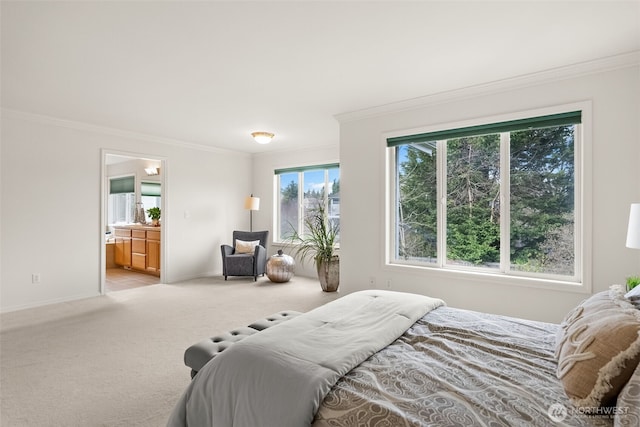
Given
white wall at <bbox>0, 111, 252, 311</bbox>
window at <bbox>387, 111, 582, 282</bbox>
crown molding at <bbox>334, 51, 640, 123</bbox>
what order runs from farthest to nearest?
white wall at <bbox>0, 111, 252, 311</bbox>
window at <bbox>387, 111, 582, 282</bbox>
crown molding at <bbox>334, 51, 640, 123</bbox>

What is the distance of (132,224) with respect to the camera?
→ 7730 millimetres

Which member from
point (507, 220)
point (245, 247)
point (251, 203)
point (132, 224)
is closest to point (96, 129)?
point (251, 203)

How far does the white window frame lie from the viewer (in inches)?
115

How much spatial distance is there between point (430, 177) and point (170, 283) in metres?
4.53

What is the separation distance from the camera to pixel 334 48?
256 centimetres

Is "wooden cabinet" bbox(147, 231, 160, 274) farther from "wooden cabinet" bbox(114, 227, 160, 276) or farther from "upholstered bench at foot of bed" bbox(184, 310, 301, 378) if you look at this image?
"upholstered bench at foot of bed" bbox(184, 310, 301, 378)

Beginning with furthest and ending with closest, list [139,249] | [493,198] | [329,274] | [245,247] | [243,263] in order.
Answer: [139,249], [245,247], [243,263], [329,274], [493,198]

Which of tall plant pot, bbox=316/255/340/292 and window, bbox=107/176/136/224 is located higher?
window, bbox=107/176/136/224

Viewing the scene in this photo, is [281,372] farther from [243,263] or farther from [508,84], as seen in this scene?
[243,263]

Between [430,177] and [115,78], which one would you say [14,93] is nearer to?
[115,78]

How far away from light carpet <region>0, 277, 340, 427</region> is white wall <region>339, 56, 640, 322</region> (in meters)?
1.17

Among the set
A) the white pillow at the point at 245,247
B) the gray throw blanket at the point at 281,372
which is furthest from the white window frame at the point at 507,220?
the white pillow at the point at 245,247

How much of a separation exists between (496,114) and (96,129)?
5.17 metres

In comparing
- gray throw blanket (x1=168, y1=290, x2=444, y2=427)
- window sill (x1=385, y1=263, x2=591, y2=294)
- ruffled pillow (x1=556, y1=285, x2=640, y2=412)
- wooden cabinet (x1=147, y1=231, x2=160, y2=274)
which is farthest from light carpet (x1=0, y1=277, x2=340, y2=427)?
ruffled pillow (x1=556, y1=285, x2=640, y2=412)
